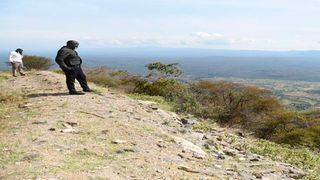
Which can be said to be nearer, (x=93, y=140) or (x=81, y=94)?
(x=93, y=140)

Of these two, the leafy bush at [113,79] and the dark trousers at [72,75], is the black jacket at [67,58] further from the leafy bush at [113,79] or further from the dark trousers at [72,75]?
the leafy bush at [113,79]

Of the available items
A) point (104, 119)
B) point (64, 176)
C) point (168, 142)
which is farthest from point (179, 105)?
point (64, 176)

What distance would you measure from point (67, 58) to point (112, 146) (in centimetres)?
533

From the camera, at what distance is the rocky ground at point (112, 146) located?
6594mm

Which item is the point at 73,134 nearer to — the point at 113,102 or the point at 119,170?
the point at 119,170

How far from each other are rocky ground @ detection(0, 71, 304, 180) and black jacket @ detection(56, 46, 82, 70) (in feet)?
2.96

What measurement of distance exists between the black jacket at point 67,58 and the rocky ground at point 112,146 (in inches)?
35.5

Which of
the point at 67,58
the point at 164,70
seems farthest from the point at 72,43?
the point at 164,70

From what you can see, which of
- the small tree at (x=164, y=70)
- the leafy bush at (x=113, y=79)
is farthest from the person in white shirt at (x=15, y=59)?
the small tree at (x=164, y=70)

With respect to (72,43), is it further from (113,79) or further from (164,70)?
(164,70)

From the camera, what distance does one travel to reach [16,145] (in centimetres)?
761

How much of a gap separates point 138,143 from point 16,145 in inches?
80.8

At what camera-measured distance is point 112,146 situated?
791 cm

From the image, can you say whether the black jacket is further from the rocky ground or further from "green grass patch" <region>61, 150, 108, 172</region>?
"green grass patch" <region>61, 150, 108, 172</region>
